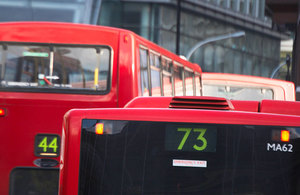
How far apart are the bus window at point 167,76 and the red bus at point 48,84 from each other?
77.5 inches

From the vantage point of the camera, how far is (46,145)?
9609 mm

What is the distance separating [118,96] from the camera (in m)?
9.88

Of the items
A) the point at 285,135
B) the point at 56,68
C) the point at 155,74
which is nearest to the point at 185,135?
the point at 285,135

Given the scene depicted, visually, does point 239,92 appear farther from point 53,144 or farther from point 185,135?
point 185,135

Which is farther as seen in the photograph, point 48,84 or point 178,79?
point 178,79

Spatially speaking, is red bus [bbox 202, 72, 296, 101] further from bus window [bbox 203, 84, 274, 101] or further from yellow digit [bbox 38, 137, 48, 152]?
yellow digit [bbox 38, 137, 48, 152]

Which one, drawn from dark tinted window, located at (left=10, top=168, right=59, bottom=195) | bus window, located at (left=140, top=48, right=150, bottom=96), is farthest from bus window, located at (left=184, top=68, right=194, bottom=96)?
dark tinted window, located at (left=10, top=168, right=59, bottom=195)

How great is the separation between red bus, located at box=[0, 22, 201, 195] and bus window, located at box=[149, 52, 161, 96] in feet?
2.60

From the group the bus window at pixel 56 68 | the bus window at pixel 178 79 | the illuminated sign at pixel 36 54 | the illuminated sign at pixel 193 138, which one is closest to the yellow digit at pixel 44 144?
the bus window at pixel 56 68

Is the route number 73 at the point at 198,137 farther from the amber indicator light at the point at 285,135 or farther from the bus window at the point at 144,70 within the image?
the bus window at the point at 144,70

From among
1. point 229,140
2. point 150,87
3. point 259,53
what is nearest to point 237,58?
point 259,53

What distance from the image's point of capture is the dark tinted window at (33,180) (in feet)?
31.1

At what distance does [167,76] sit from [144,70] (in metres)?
2.12

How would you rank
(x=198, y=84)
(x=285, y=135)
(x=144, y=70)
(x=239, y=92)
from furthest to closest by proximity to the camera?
1. (x=239, y=92)
2. (x=198, y=84)
3. (x=144, y=70)
4. (x=285, y=135)
